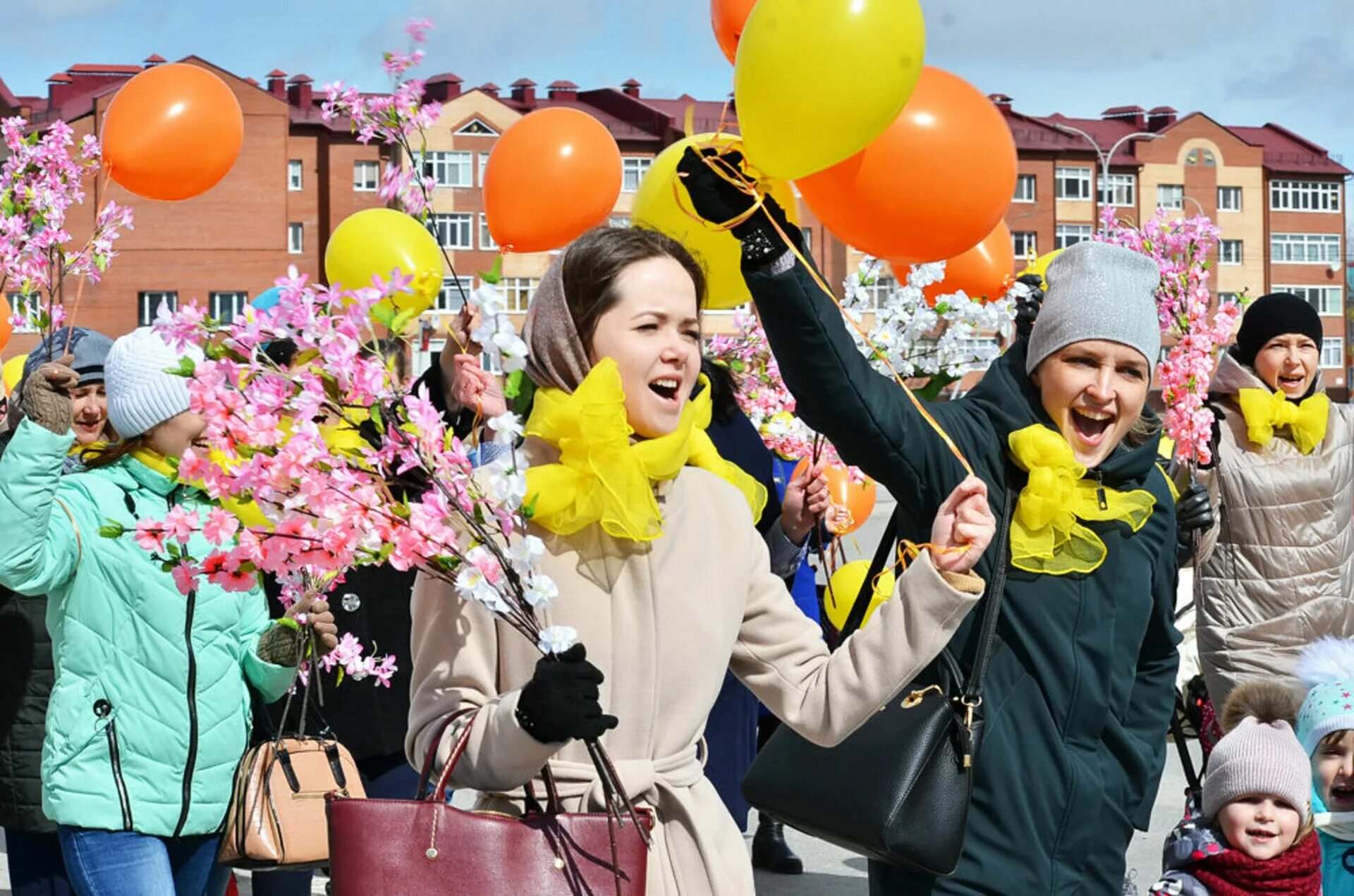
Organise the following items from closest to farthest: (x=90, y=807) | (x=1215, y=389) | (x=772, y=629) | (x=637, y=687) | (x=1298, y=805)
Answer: (x=637, y=687) → (x=772, y=629) → (x=90, y=807) → (x=1298, y=805) → (x=1215, y=389)

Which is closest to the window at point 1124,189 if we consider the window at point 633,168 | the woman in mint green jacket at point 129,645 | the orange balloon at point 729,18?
the window at point 633,168

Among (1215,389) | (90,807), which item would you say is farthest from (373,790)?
(1215,389)

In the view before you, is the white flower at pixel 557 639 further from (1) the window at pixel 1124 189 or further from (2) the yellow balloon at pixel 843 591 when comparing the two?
(1) the window at pixel 1124 189

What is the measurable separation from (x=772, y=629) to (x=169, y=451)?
6.39 feet

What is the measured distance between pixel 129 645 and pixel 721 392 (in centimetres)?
220

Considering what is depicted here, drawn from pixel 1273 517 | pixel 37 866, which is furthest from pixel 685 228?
pixel 1273 517

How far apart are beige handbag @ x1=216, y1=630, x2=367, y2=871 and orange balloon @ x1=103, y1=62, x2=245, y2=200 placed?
3324 mm

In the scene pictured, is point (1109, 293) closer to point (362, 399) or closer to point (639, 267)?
point (639, 267)

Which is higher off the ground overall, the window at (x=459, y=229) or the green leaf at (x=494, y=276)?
the window at (x=459, y=229)

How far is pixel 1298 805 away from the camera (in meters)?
5.15

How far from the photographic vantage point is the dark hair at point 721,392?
234 inches

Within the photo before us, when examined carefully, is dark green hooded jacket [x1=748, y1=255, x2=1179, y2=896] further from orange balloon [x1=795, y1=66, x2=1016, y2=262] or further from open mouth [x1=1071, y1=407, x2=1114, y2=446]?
orange balloon [x1=795, y1=66, x2=1016, y2=262]

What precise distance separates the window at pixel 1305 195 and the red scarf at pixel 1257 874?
82.3 meters

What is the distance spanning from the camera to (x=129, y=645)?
4.38 m
